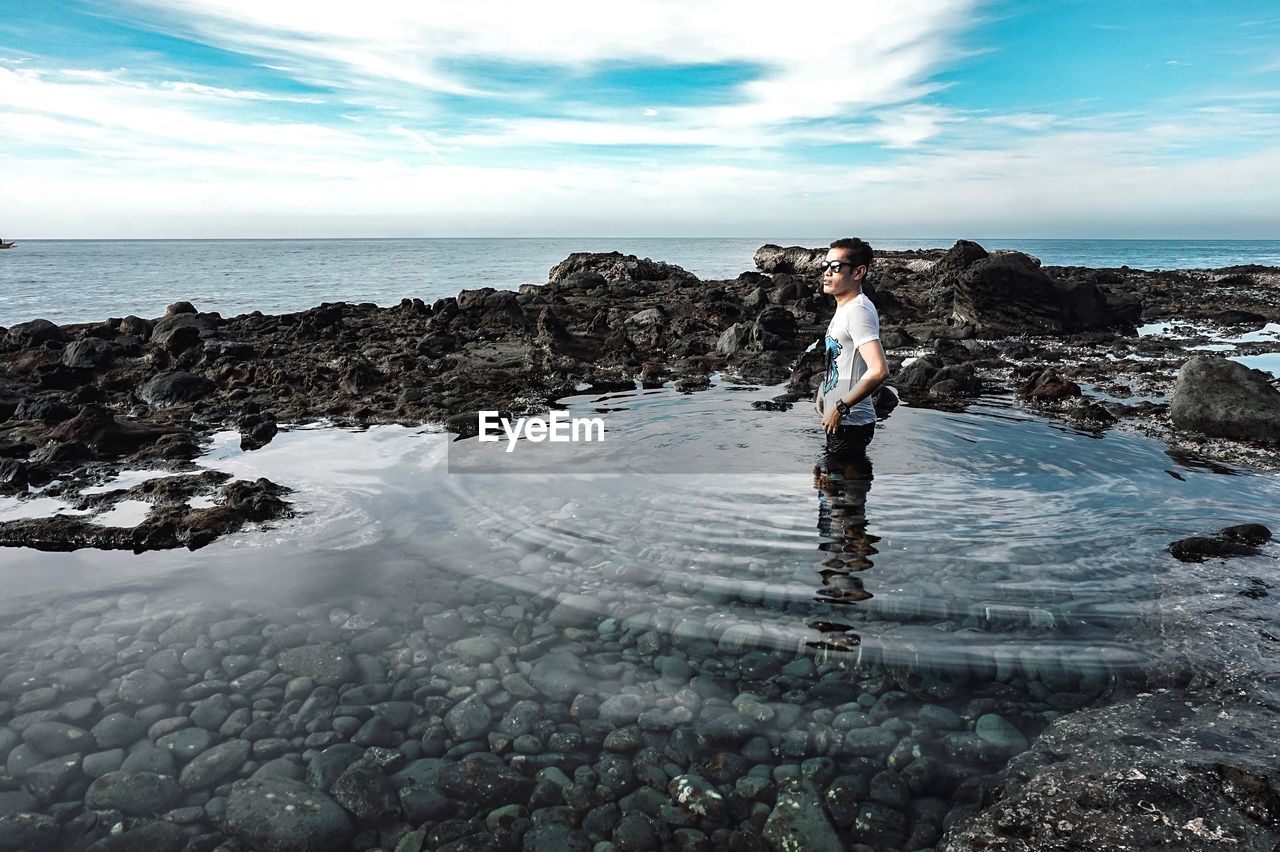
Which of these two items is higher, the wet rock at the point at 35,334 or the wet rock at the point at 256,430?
the wet rock at the point at 35,334

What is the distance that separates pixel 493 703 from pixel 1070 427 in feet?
33.5

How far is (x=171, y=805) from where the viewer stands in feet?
12.3

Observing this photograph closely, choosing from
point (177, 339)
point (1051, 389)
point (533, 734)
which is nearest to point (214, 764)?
point (533, 734)

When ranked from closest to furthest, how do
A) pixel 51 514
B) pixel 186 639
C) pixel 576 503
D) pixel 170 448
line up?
pixel 186 639 → pixel 51 514 → pixel 576 503 → pixel 170 448

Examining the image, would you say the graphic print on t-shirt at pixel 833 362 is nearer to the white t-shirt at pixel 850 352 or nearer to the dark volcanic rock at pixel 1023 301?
the white t-shirt at pixel 850 352

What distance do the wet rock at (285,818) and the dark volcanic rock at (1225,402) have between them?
12.0 metres

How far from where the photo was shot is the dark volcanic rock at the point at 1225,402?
10367mm

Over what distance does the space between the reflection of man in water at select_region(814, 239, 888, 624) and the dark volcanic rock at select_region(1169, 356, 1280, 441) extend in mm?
5743

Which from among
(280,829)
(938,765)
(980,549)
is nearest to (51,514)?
(280,829)

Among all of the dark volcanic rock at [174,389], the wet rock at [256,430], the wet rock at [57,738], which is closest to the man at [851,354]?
the wet rock at [57,738]

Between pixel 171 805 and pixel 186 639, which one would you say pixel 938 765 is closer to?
pixel 171 805

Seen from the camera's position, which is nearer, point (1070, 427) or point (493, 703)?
point (493, 703)

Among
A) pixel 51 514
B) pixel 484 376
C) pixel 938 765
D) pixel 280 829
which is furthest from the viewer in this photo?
pixel 484 376

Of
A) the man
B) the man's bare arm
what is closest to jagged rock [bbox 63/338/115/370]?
the man
